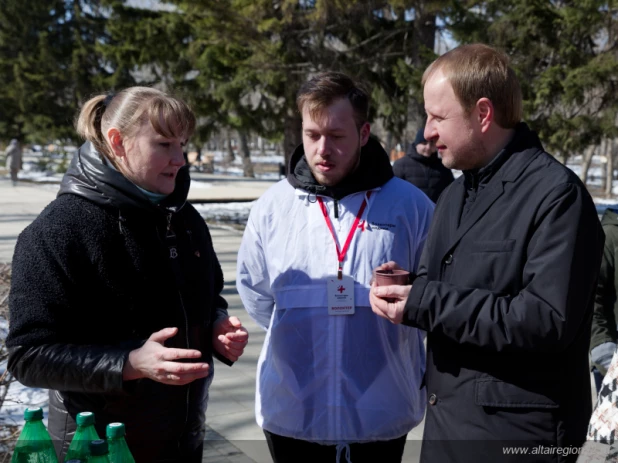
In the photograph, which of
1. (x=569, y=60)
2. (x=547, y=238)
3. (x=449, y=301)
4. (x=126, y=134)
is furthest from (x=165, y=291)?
(x=569, y=60)

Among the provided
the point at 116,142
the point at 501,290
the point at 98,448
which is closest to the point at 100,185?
the point at 116,142

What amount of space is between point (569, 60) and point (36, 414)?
12065 millimetres

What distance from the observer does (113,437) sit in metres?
1.59

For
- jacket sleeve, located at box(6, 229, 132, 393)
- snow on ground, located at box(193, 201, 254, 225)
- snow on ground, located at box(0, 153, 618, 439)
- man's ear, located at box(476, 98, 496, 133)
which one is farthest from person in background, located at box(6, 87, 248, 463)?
snow on ground, located at box(193, 201, 254, 225)

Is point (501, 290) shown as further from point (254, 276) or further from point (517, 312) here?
point (254, 276)

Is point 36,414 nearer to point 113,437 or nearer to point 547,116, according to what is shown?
point 113,437

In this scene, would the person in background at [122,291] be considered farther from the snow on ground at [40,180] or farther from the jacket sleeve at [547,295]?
the snow on ground at [40,180]

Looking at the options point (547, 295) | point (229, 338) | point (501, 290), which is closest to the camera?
point (547, 295)

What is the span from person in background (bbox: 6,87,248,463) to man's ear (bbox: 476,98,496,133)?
939 millimetres

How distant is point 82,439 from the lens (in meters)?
1.61

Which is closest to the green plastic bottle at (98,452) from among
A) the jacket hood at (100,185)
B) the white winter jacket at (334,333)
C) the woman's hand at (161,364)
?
the woman's hand at (161,364)

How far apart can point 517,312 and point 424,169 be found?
5652mm

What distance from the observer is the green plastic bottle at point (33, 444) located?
5.23 feet

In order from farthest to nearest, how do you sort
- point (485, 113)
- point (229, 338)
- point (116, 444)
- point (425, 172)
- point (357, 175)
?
point (425, 172)
point (357, 175)
point (229, 338)
point (485, 113)
point (116, 444)
